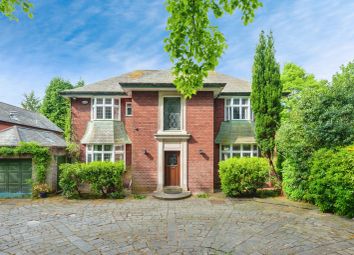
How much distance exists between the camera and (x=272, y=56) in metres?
12.6

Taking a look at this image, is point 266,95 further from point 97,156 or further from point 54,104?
point 54,104

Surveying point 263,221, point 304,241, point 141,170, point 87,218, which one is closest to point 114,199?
point 141,170

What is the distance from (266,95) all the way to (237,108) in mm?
2468

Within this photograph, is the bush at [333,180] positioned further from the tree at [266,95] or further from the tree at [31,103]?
the tree at [31,103]

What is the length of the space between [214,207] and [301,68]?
68.1 feet

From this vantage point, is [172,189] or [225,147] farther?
[225,147]

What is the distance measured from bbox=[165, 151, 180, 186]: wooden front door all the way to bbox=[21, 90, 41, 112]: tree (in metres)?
50.7

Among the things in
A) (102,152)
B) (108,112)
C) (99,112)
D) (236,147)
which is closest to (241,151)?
(236,147)

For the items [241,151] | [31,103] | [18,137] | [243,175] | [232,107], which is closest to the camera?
[243,175]

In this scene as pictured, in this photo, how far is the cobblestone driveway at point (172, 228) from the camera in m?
5.71

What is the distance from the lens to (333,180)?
27.3ft

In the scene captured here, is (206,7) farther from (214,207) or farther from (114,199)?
(114,199)

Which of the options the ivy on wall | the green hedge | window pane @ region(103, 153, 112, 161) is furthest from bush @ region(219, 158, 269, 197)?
the ivy on wall

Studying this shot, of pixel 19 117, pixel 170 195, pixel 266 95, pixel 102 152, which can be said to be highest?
pixel 266 95
